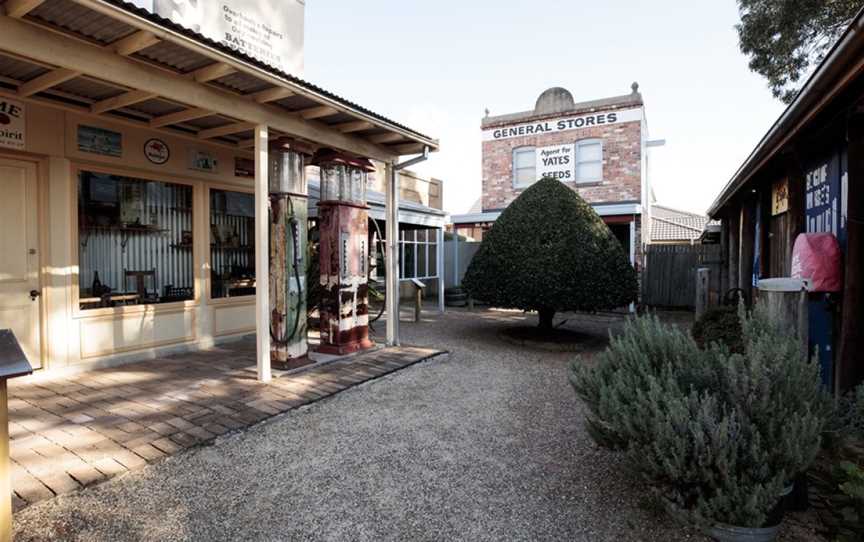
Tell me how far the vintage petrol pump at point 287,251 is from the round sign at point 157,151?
5.47 ft

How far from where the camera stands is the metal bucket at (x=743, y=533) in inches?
89.7

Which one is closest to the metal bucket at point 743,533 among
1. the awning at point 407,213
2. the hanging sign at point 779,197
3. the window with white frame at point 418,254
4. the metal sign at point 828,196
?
the metal sign at point 828,196

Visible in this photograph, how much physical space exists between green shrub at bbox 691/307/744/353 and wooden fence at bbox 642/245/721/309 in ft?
28.0

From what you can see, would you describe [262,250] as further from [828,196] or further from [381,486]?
[828,196]

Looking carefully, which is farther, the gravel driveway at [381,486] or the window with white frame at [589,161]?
the window with white frame at [589,161]

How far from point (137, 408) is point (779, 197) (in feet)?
24.9

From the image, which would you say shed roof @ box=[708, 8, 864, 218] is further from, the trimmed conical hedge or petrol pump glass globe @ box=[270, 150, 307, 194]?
petrol pump glass globe @ box=[270, 150, 307, 194]

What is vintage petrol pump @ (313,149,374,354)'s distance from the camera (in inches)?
242

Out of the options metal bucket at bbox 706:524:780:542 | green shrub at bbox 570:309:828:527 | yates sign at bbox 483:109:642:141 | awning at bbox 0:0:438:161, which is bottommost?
metal bucket at bbox 706:524:780:542

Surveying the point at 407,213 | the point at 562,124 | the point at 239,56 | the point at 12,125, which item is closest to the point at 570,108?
the point at 562,124

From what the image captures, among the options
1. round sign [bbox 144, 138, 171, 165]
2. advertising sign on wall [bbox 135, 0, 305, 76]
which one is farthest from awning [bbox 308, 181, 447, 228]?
round sign [bbox 144, 138, 171, 165]

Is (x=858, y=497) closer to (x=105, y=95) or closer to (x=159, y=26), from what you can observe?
(x=159, y=26)

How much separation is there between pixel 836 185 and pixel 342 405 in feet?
15.8

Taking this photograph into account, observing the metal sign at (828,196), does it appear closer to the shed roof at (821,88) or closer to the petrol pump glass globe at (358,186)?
the shed roof at (821,88)
